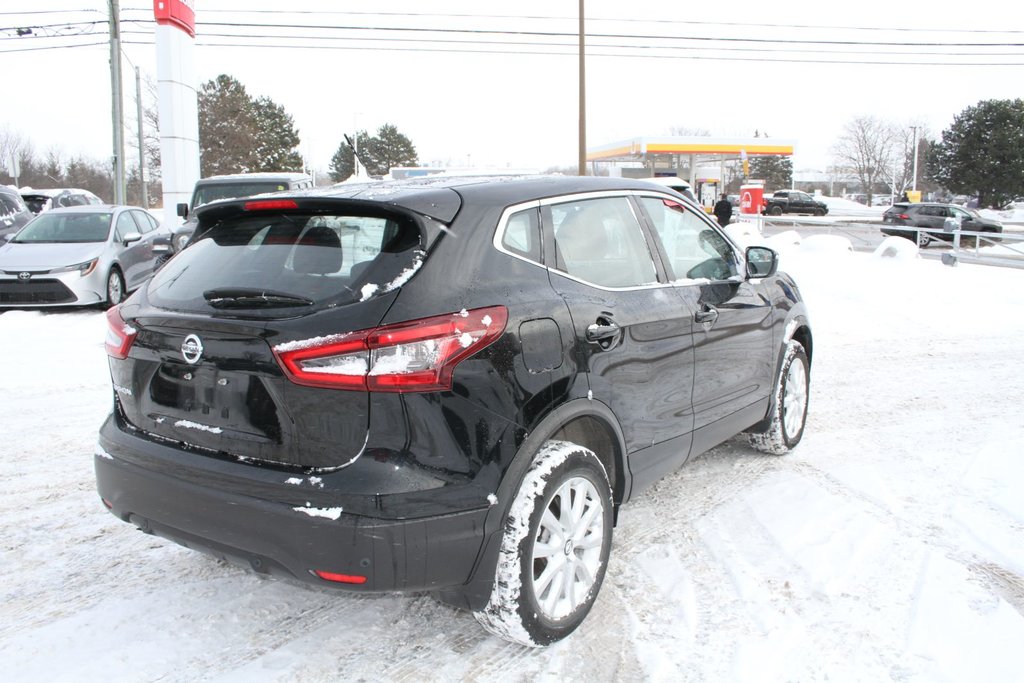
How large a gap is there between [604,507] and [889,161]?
8918 centimetres

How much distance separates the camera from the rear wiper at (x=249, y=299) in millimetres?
2607

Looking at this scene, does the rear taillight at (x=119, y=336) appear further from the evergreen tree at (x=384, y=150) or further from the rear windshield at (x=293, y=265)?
the evergreen tree at (x=384, y=150)

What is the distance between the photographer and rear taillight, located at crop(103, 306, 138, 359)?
2.94 metres

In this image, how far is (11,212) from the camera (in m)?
15.2

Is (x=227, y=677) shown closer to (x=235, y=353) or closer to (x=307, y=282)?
(x=235, y=353)

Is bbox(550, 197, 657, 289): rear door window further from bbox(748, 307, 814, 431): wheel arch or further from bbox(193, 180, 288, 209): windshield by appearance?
bbox(193, 180, 288, 209): windshield

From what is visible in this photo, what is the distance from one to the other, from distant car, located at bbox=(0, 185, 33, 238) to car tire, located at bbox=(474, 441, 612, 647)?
15.3 meters

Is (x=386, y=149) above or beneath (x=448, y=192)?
above

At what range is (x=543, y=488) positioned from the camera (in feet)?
9.10

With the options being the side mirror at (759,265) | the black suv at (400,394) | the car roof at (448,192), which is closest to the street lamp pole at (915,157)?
the side mirror at (759,265)

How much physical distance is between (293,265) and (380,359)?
58 cm

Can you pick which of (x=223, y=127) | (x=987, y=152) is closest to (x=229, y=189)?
(x=223, y=127)

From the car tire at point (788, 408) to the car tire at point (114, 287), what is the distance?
915 cm

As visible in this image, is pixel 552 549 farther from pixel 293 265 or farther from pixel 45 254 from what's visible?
pixel 45 254
